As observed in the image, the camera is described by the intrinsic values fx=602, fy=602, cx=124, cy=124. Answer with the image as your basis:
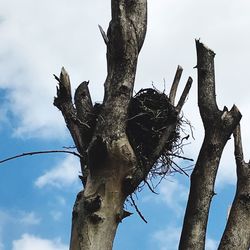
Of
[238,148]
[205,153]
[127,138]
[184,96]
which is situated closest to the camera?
[127,138]

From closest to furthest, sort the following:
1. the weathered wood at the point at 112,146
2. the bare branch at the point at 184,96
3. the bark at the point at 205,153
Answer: the weathered wood at the point at 112,146, the bark at the point at 205,153, the bare branch at the point at 184,96

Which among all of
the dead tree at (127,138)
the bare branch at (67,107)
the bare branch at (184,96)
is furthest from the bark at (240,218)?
the bare branch at (67,107)

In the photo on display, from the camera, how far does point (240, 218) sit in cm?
430

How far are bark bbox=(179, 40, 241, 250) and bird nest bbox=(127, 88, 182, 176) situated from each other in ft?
0.88

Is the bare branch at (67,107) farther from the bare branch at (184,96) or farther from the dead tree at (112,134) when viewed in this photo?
the bare branch at (184,96)

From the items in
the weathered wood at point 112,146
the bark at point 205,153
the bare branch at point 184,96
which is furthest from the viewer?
the bare branch at point 184,96

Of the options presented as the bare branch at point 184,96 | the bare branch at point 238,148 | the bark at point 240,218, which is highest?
the bare branch at point 184,96

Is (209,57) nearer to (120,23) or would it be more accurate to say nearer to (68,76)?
(120,23)

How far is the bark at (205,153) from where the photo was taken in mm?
4227

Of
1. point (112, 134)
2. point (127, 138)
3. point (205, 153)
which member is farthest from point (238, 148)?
point (112, 134)

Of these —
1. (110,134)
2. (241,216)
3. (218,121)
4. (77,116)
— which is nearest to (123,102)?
(110,134)

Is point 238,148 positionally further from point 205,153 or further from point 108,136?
point 108,136

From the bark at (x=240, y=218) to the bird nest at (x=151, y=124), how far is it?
632 mm

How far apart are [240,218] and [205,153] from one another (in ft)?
1.76
